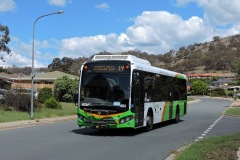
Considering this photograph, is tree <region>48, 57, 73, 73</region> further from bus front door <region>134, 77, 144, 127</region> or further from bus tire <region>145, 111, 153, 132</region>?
bus front door <region>134, 77, 144, 127</region>

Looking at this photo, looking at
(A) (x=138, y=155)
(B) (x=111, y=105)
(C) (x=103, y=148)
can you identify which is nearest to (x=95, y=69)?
(B) (x=111, y=105)

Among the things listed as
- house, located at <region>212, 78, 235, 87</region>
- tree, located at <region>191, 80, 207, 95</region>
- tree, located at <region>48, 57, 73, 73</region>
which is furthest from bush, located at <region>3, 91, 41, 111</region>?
house, located at <region>212, 78, 235, 87</region>

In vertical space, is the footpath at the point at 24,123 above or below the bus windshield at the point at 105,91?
below

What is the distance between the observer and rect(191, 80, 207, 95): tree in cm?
13425

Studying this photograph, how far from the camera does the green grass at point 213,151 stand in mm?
10273

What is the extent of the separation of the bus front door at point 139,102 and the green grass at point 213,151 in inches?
167

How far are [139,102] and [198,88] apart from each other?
12041 centimetres

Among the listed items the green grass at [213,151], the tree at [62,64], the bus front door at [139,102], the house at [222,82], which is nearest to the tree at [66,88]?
the bus front door at [139,102]

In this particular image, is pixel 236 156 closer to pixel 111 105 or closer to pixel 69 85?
pixel 111 105

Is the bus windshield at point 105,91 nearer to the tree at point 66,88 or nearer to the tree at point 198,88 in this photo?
the tree at point 66,88

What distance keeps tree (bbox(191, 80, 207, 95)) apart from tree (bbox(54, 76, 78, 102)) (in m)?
92.7

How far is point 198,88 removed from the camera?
443ft

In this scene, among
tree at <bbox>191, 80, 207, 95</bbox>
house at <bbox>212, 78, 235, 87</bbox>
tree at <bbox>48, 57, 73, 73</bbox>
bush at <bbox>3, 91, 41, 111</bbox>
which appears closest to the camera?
bush at <bbox>3, 91, 41, 111</bbox>

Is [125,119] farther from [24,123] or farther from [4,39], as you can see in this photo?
[4,39]
